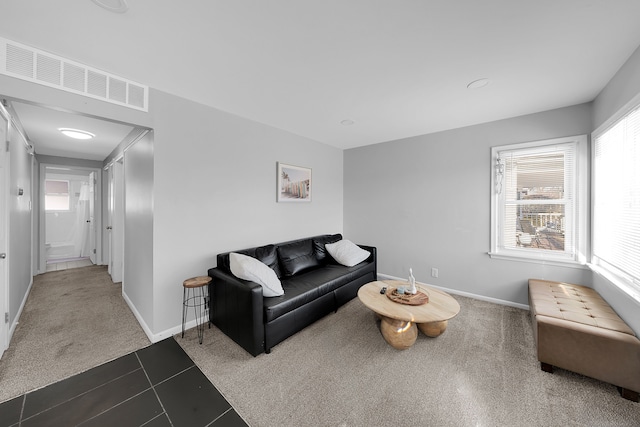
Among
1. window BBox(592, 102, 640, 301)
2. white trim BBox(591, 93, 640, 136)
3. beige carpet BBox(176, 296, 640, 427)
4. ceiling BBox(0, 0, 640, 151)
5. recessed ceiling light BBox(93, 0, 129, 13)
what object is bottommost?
beige carpet BBox(176, 296, 640, 427)

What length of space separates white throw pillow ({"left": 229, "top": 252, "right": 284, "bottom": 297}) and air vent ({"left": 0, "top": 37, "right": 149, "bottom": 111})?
1721mm

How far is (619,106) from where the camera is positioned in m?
2.02

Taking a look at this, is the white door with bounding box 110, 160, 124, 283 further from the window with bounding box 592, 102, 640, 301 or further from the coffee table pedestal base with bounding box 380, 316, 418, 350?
the window with bounding box 592, 102, 640, 301

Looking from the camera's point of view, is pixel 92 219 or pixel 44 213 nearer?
pixel 44 213

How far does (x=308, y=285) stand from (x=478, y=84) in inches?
104

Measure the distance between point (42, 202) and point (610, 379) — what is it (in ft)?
26.1

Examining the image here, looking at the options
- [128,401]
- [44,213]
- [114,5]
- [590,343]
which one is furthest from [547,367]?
[44,213]

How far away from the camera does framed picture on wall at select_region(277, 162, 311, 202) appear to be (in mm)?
3561

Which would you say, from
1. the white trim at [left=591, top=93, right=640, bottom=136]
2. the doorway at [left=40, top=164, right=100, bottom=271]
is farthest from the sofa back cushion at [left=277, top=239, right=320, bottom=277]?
the doorway at [left=40, top=164, right=100, bottom=271]

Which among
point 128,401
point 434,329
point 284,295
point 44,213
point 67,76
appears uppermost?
point 67,76

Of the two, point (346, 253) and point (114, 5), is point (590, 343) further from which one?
point (114, 5)

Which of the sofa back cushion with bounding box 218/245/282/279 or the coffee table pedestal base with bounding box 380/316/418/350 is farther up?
the sofa back cushion with bounding box 218/245/282/279

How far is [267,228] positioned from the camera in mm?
3424

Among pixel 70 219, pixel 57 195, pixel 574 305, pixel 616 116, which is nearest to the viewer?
pixel 616 116
